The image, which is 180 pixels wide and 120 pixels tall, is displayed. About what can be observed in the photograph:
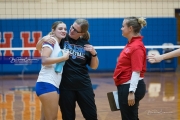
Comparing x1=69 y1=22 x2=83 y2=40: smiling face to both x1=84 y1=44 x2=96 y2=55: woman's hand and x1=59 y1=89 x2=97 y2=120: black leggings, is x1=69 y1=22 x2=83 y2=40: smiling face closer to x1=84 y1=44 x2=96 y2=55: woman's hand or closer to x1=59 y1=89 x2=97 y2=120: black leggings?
x1=84 y1=44 x2=96 y2=55: woman's hand

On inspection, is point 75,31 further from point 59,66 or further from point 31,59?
point 31,59

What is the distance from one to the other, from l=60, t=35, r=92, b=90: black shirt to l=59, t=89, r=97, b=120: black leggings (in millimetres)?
72

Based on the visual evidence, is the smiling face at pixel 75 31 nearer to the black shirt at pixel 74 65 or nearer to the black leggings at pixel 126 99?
the black shirt at pixel 74 65

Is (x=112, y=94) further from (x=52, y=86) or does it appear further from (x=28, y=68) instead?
(x=28, y=68)

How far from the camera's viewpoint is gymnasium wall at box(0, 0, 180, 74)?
560 inches

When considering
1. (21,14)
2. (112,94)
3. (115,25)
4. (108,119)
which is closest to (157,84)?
(115,25)

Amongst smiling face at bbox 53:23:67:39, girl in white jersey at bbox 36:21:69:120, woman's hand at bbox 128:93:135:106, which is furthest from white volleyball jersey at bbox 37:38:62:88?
woman's hand at bbox 128:93:135:106

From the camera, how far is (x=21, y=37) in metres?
14.3

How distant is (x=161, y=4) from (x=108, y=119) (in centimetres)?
929

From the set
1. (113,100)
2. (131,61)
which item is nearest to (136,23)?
(131,61)

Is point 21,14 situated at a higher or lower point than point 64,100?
higher

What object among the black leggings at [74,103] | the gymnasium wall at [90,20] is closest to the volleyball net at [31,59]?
the gymnasium wall at [90,20]

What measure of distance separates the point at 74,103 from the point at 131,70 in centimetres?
84

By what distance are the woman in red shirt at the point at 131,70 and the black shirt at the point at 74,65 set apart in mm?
473
